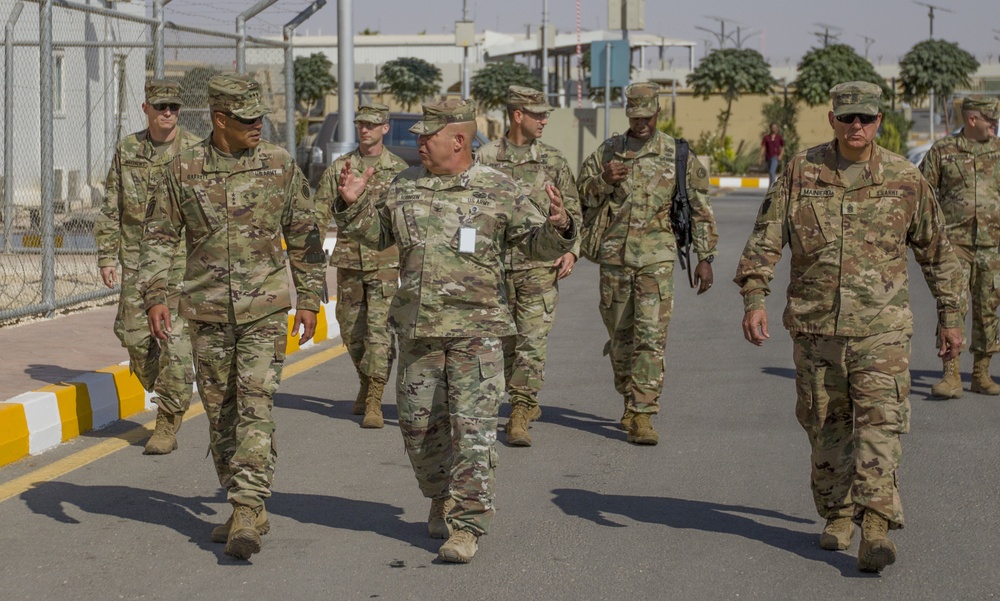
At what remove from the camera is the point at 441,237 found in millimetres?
5672

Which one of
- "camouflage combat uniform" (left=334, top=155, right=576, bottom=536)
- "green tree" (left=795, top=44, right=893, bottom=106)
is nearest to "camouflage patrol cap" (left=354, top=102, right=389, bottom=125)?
"camouflage combat uniform" (left=334, top=155, right=576, bottom=536)

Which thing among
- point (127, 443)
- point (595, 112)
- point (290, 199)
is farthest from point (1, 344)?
point (595, 112)

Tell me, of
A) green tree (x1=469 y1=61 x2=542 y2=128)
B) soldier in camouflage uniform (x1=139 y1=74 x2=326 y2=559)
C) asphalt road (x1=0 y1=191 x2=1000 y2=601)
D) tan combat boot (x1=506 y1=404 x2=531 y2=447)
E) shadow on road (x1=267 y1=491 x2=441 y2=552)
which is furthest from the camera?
green tree (x1=469 y1=61 x2=542 y2=128)

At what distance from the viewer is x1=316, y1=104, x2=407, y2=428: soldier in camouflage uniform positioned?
8.74 meters

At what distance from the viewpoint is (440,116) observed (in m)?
5.61

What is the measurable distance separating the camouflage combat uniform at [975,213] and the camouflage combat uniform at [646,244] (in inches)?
89.4

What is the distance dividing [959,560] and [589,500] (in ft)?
5.71

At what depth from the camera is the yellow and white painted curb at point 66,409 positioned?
295 inches

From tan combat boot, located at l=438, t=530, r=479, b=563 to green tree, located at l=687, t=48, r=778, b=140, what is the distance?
45.3 metres

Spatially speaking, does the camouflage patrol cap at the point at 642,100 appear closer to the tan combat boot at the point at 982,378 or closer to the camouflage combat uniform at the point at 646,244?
the camouflage combat uniform at the point at 646,244

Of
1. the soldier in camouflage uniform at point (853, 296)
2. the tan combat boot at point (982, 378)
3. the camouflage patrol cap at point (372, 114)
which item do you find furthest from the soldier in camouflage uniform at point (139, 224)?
the tan combat boot at point (982, 378)

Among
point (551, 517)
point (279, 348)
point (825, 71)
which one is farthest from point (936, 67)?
point (279, 348)

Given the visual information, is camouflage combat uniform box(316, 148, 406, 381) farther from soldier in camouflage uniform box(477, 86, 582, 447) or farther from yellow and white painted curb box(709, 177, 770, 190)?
yellow and white painted curb box(709, 177, 770, 190)

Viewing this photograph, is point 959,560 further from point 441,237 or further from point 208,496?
point 208,496
